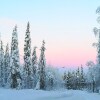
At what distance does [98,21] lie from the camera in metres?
35.1

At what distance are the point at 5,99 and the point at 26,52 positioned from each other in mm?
57659

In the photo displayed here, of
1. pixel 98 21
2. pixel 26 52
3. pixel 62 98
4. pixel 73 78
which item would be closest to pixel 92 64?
pixel 98 21

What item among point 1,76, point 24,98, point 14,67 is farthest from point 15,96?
point 1,76

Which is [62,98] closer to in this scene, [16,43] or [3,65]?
[16,43]

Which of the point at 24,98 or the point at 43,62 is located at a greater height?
the point at 43,62

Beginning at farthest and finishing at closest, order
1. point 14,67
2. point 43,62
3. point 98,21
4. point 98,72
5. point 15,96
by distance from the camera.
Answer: point 43,62, point 14,67, point 98,72, point 98,21, point 15,96

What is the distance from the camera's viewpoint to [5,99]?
71.0ft

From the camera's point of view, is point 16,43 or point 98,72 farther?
point 16,43

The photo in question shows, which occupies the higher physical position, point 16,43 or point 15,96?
point 16,43

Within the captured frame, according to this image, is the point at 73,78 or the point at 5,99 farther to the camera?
the point at 73,78

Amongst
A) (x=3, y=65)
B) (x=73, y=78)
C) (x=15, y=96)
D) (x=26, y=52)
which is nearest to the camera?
(x=15, y=96)

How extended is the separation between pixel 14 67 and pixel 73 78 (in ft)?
191

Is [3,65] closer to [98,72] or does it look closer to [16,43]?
[16,43]

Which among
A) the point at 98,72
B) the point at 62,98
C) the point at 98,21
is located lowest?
the point at 62,98
